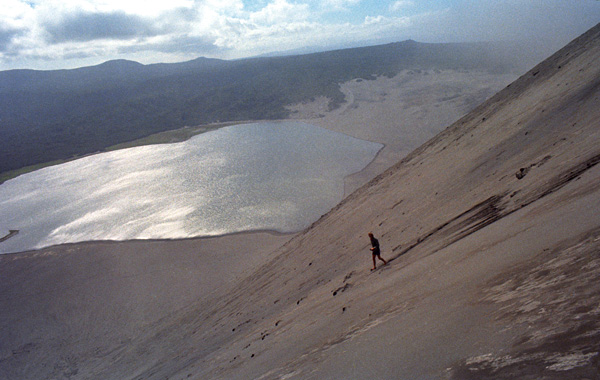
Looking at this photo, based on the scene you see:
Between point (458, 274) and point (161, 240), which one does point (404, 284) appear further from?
point (161, 240)

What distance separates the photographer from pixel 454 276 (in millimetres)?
4145

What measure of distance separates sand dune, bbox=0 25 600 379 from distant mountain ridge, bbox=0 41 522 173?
30.5 metres

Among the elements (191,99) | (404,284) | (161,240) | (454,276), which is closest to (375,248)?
(404,284)

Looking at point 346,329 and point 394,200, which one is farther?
point 394,200

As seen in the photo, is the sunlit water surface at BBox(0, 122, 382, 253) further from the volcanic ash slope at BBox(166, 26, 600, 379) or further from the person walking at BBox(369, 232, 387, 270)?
the person walking at BBox(369, 232, 387, 270)

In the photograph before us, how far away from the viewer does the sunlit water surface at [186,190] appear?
59.5ft


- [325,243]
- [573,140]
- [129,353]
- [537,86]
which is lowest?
[129,353]

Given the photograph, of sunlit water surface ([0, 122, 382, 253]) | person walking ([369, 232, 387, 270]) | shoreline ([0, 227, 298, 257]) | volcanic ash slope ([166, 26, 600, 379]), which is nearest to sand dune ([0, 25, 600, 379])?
volcanic ash slope ([166, 26, 600, 379])

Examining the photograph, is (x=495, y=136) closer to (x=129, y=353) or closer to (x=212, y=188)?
(x=129, y=353)

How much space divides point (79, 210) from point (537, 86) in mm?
24208

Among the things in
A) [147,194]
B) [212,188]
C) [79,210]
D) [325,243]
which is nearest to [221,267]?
[325,243]

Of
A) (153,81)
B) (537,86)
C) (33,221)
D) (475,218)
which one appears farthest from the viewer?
(153,81)

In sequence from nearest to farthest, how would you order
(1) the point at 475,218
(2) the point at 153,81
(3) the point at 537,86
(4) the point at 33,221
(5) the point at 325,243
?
1. (1) the point at 475,218
2. (5) the point at 325,243
3. (3) the point at 537,86
4. (4) the point at 33,221
5. (2) the point at 153,81

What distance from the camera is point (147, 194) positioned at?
2239 cm
